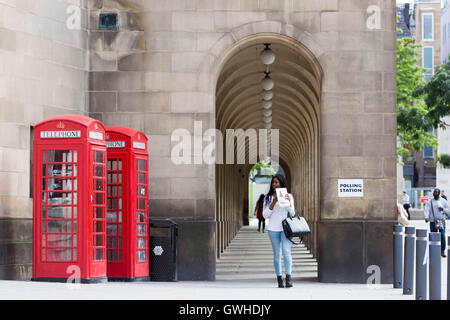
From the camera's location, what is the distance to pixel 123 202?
43.0 ft

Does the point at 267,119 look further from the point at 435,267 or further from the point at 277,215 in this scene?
the point at 435,267

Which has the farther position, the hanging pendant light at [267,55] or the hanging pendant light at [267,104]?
the hanging pendant light at [267,104]

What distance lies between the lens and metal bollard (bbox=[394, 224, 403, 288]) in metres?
12.9

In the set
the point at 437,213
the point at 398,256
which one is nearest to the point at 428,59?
the point at 437,213

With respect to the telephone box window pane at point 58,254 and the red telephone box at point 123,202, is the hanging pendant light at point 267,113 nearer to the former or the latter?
the red telephone box at point 123,202

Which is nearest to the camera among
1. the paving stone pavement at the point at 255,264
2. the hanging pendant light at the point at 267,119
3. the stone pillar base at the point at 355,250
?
the stone pillar base at the point at 355,250

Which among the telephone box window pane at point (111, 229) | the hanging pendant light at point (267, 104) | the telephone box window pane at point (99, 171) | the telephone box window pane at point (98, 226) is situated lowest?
the telephone box window pane at point (111, 229)

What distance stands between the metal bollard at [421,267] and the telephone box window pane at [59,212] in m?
4.99

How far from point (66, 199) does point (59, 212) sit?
0.23 m

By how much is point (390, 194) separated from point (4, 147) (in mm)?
6583

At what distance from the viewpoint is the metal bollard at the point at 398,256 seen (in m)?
12.9

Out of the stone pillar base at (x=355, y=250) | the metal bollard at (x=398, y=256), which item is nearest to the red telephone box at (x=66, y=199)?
the stone pillar base at (x=355, y=250)

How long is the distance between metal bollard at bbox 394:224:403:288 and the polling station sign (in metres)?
1.37
